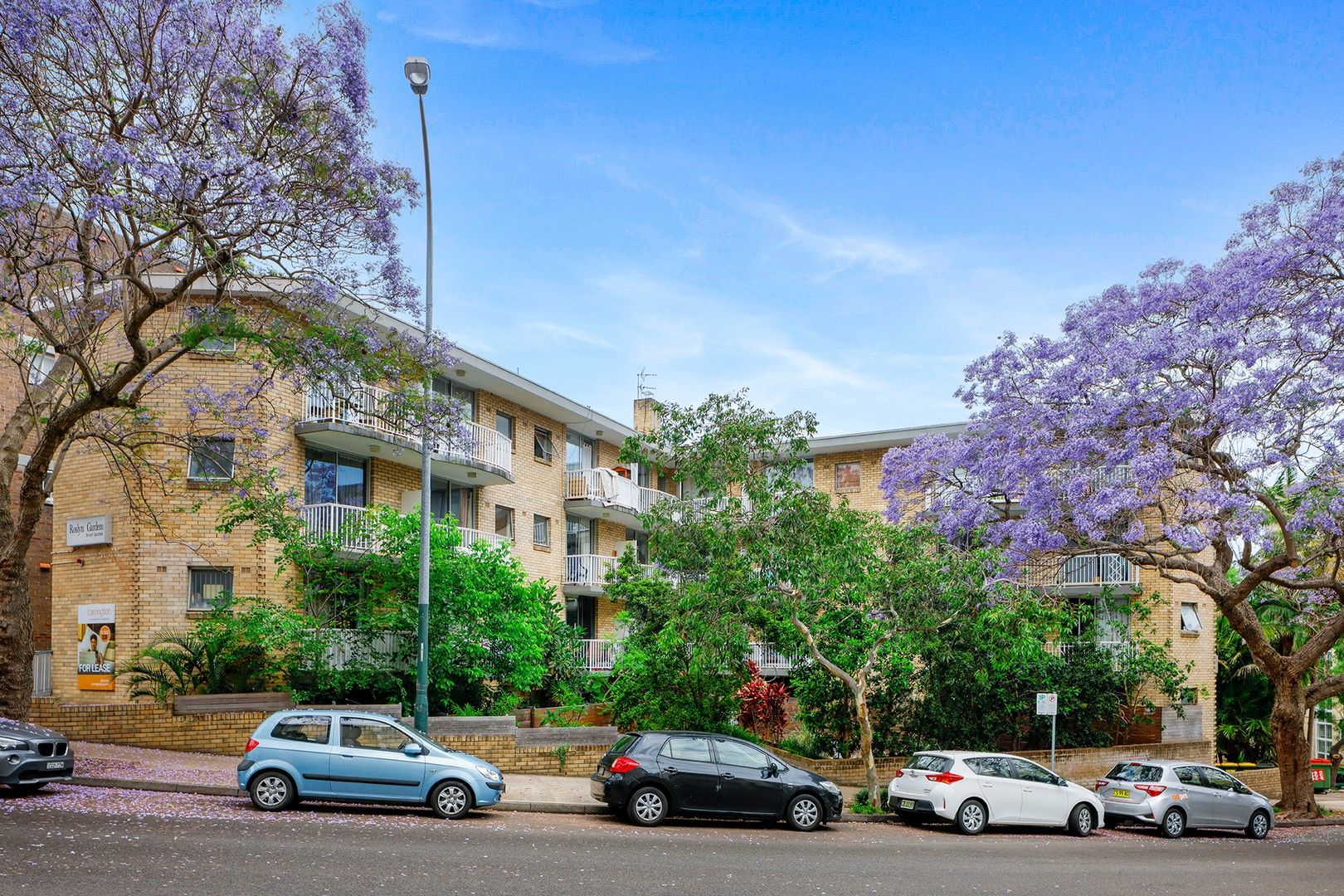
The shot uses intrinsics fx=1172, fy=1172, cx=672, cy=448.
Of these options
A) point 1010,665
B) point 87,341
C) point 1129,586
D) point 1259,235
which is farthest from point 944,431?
point 87,341

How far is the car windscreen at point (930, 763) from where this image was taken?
1827 centimetres

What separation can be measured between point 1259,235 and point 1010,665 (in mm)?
10135

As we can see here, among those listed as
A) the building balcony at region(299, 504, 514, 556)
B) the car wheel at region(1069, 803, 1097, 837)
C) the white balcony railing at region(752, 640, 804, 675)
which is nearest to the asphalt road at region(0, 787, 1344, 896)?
the car wheel at region(1069, 803, 1097, 837)

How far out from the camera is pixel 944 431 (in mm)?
34156

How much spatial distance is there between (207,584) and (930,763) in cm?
1484

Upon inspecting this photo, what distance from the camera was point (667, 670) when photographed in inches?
873

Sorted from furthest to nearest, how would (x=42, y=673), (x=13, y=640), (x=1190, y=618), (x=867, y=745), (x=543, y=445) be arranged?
(x=543, y=445), (x=1190, y=618), (x=42, y=673), (x=867, y=745), (x=13, y=640)

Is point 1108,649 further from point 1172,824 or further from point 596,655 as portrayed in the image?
point 596,655

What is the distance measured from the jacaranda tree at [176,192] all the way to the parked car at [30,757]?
2835mm

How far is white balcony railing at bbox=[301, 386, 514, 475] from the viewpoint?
719 inches

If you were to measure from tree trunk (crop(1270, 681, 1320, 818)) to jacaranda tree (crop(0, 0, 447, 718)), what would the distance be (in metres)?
18.0

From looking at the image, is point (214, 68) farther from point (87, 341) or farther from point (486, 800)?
point (486, 800)

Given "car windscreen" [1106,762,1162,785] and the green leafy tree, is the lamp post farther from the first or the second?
"car windscreen" [1106,762,1162,785]

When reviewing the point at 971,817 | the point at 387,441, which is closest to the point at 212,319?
the point at 387,441
